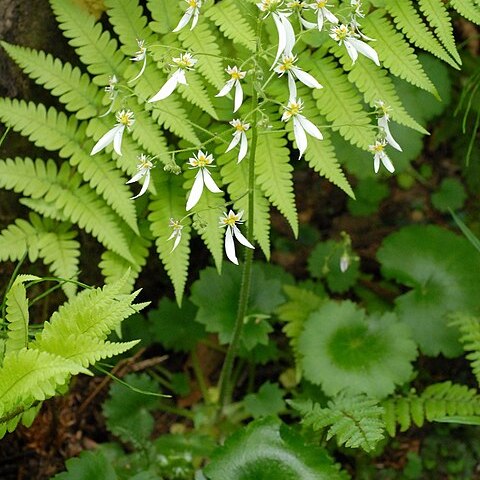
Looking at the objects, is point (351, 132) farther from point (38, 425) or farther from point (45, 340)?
point (38, 425)

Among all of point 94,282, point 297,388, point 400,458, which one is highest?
point 94,282

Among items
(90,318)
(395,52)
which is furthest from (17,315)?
(395,52)

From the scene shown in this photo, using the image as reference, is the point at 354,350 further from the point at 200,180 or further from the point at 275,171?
the point at 200,180

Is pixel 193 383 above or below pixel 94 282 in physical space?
below

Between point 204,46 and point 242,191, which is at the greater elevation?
point 204,46

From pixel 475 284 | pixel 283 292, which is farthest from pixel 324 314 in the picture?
pixel 475 284

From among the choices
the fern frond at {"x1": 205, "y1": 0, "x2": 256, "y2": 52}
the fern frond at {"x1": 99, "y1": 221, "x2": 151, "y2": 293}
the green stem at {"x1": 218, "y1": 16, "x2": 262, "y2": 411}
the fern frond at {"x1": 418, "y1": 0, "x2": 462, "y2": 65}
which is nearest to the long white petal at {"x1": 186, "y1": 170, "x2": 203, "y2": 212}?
the green stem at {"x1": 218, "y1": 16, "x2": 262, "y2": 411}

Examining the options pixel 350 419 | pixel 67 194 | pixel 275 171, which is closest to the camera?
pixel 350 419
